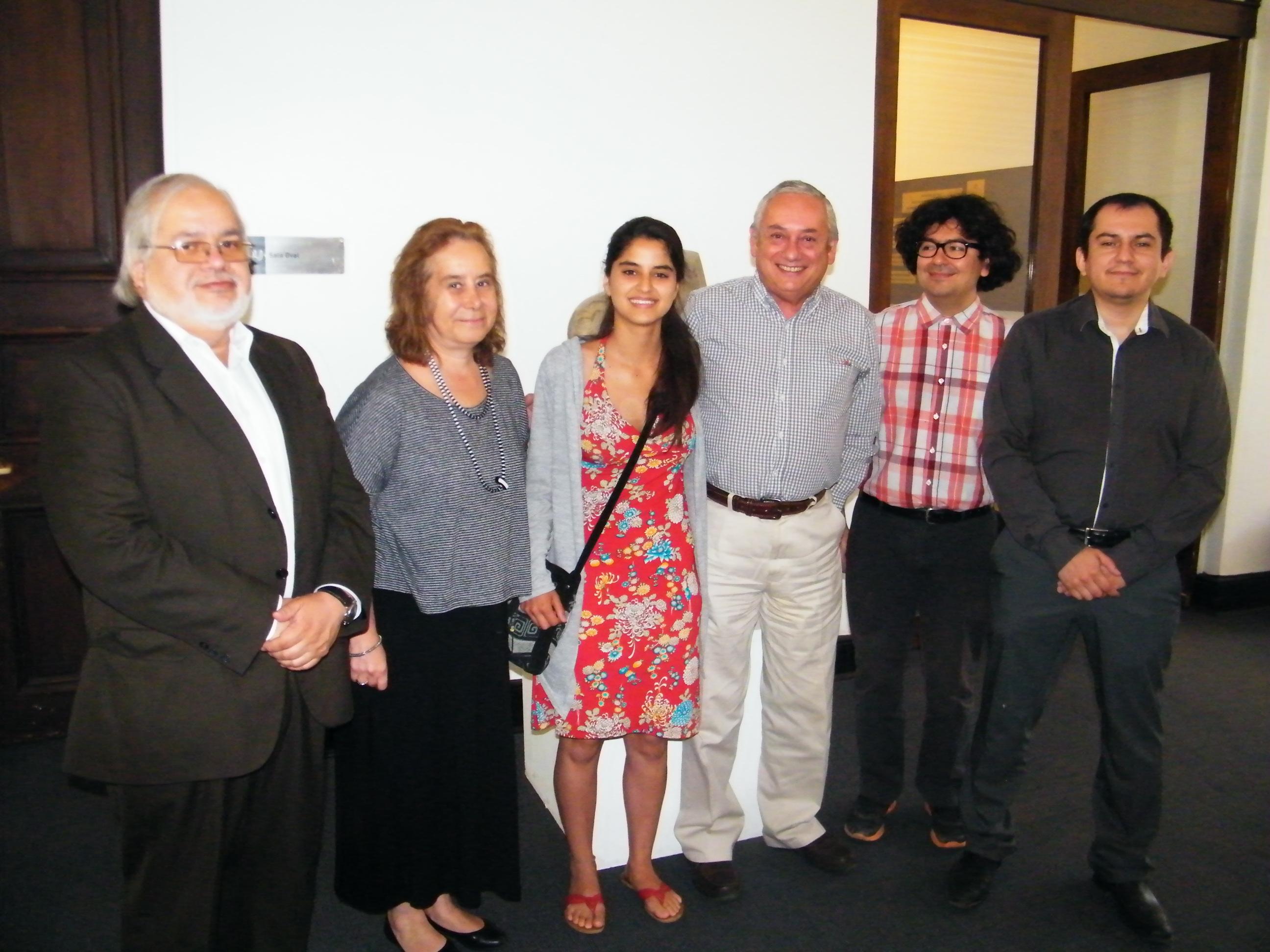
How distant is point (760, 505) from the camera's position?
249 centimetres

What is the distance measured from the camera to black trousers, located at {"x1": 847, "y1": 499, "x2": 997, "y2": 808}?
2.72 meters

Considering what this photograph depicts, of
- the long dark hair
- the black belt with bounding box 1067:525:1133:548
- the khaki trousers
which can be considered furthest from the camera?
the khaki trousers

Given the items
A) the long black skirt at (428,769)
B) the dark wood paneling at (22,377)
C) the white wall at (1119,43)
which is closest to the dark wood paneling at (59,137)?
the dark wood paneling at (22,377)

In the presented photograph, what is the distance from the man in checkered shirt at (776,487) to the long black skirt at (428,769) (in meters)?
0.58

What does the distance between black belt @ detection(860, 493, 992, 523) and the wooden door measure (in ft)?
8.15

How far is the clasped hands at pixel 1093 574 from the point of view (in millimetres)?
2350

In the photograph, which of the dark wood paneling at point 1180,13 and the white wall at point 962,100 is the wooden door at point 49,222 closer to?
the white wall at point 962,100

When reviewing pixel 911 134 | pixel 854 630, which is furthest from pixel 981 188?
pixel 854 630

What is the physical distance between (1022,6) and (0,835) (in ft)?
15.5

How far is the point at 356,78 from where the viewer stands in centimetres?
315

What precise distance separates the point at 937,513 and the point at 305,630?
171 cm

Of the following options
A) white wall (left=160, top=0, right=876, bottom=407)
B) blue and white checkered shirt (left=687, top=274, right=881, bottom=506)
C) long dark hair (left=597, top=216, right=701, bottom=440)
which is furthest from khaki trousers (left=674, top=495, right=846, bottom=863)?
white wall (left=160, top=0, right=876, bottom=407)

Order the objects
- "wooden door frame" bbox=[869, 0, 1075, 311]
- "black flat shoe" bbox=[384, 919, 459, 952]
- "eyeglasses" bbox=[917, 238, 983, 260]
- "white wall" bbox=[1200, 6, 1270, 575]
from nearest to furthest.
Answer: "black flat shoe" bbox=[384, 919, 459, 952] < "eyeglasses" bbox=[917, 238, 983, 260] < "wooden door frame" bbox=[869, 0, 1075, 311] < "white wall" bbox=[1200, 6, 1270, 575]

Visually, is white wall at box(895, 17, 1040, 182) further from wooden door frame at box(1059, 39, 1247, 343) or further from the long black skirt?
the long black skirt
